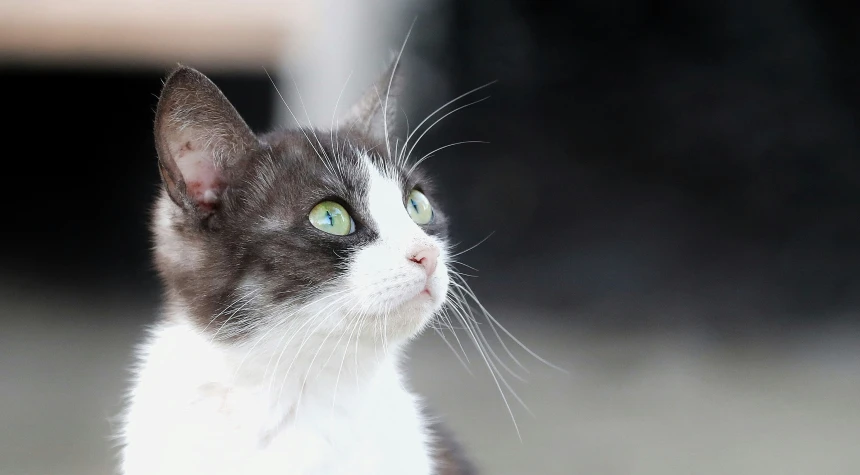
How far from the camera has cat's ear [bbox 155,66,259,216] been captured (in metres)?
0.99

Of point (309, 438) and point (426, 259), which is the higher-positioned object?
point (426, 259)

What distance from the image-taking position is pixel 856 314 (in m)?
2.92

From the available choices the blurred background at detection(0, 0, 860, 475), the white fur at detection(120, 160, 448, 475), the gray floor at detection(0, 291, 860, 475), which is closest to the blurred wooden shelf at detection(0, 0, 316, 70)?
the blurred background at detection(0, 0, 860, 475)

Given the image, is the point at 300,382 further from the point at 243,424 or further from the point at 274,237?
the point at 274,237

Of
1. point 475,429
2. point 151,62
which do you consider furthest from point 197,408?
point 151,62

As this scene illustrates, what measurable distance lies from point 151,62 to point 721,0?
2.05 m

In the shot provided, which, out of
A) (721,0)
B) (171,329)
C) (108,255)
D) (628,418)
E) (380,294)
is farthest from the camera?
(108,255)

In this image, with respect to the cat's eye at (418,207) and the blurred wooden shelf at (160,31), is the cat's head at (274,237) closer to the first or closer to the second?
the cat's eye at (418,207)

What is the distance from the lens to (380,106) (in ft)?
4.49

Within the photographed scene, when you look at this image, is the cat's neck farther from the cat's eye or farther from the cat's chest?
the cat's eye

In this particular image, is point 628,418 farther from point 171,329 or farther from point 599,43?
point 171,329

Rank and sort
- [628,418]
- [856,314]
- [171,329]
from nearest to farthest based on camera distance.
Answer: [171,329], [628,418], [856,314]

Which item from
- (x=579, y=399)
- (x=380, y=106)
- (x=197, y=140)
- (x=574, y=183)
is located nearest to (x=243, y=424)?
(x=197, y=140)

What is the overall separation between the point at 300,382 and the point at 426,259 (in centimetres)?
27
